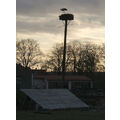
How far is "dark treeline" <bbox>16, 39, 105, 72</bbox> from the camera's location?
2648 mm

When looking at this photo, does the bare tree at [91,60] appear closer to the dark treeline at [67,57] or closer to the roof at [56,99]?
the dark treeline at [67,57]

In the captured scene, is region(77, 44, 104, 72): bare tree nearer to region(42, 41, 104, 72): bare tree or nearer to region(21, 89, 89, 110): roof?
region(42, 41, 104, 72): bare tree

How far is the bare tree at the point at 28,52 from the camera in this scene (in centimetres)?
259

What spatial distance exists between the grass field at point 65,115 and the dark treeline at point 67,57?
58cm

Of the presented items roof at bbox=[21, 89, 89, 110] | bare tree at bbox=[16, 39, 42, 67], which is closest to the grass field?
roof at bbox=[21, 89, 89, 110]

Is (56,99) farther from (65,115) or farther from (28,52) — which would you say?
(28,52)

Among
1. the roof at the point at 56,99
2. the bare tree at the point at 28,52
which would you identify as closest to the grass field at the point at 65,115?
the roof at the point at 56,99

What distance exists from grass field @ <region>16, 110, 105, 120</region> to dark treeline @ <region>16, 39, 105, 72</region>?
582 millimetres

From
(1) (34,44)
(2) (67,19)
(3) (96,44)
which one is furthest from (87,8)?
(1) (34,44)

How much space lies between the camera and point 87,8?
9.77 feet
